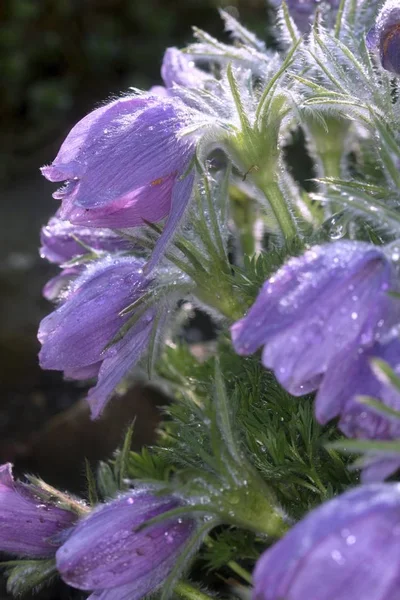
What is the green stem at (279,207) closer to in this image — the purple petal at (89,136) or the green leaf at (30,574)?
the purple petal at (89,136)

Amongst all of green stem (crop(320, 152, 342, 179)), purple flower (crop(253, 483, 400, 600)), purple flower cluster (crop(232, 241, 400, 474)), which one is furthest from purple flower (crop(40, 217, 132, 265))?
purple flower (crop(253, 483, 400, 600))

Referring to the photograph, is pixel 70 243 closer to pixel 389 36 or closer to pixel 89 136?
pixel 89 136

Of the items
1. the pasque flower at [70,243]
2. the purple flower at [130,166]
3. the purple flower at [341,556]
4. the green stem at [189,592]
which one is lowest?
the green stem at [189,592]

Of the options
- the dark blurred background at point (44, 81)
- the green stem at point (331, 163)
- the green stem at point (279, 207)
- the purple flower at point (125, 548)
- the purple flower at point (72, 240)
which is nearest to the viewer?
the purple flower at point (125, 548)

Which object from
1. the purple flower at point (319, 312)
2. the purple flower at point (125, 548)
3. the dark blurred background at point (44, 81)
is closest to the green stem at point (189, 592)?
the purple flower at point (125, 548)

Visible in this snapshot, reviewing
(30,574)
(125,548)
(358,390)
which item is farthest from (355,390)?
(30,574)

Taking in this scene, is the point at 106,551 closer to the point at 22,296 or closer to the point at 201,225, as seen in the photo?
the point at 201,225
